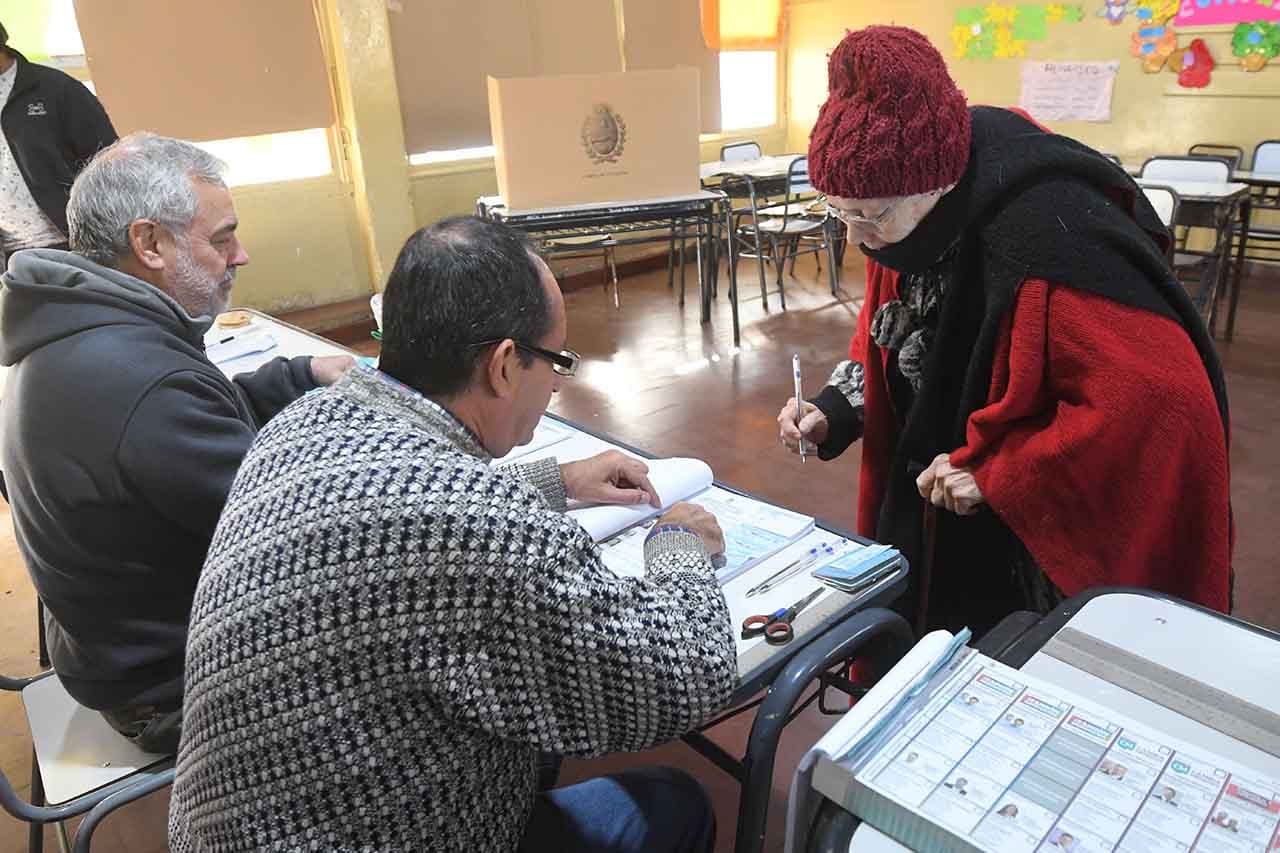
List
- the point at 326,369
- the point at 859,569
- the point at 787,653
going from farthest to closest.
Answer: the point at 326,369, the point at 859,569, the point at 787,653

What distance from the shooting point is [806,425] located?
5.29 feet

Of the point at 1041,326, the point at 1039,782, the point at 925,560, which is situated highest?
the point at 1041,326

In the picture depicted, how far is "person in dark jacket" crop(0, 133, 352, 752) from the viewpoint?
1.16 metres

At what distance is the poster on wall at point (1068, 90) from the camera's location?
570 cm

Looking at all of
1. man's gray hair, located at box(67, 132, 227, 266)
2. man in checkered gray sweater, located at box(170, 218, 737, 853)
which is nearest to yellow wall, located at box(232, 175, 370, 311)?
man's gray hair, located at box(67, 132, 227, 266)

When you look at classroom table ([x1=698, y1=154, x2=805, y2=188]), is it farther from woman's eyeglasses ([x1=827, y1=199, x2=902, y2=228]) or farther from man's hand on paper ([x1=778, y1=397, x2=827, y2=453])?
woman's eyeglasses ([x1=827, y1=199, x2=902, y2=228])

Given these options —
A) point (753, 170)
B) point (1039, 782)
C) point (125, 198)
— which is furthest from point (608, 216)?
point (1039, 782)

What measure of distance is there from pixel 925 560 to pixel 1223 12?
5.31 metres

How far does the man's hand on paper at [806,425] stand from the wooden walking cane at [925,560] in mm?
254

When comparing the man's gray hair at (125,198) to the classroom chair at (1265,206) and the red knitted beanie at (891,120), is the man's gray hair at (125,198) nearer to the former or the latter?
the red knitted beanie at (891,120)

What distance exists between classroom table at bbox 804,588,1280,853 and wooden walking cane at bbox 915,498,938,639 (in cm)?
42

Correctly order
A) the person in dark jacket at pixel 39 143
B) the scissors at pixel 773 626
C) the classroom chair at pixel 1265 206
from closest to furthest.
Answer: the scissors at pixel 773 626 < the person in dark jacket at pixel 39 143 < the classroom chair at pixel 1265 206

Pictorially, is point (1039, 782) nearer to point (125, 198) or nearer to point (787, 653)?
point (787, 653)

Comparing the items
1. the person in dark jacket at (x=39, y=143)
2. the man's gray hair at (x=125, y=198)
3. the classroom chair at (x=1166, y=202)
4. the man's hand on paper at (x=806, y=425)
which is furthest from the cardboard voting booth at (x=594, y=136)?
the man's hand on paper at (x=806, y=425)
